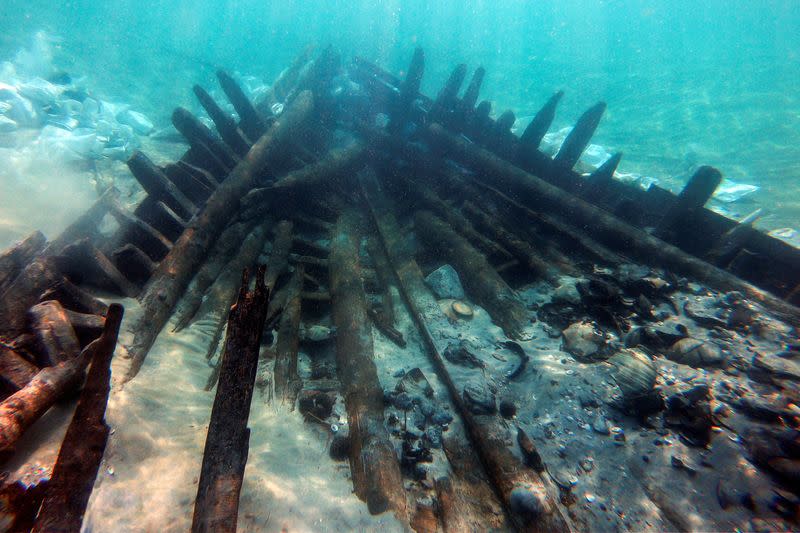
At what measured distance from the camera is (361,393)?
3.30m

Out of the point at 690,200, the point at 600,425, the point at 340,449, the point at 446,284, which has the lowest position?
the point at 340,449

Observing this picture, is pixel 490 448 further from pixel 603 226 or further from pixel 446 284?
pixel 603 226

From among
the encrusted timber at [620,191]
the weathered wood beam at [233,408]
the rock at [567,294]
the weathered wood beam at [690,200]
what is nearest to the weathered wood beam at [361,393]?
the weathered wood beam at [233,408]

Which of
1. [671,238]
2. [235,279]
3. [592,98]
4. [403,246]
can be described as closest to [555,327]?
[403,246]

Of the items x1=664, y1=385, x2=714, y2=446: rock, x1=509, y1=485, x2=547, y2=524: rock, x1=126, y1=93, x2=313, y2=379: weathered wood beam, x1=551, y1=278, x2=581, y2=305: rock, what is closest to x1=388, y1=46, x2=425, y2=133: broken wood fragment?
x1=126, y1=93, x2=313, y2=379: weathered wood beam

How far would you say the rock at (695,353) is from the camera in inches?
136

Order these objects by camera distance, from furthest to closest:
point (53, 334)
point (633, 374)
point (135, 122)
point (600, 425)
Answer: point (135, 122), point (633, 374), point (600, 425), point (53, 334)

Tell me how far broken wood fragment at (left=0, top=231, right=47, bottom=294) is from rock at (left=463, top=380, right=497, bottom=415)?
16.7ft

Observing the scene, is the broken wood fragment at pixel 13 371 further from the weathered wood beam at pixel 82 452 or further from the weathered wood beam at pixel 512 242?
the weathered wood beam at pixel 512 242

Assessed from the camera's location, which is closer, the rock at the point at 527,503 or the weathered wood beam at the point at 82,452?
the weathered wood beam at the point at 82,452

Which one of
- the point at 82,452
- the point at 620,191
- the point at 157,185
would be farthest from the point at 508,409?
the point at 157,185

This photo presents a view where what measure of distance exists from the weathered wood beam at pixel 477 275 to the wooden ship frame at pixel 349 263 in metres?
0.03

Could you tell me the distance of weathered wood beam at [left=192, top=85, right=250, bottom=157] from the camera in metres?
6.77

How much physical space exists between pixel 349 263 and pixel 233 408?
316 cm
